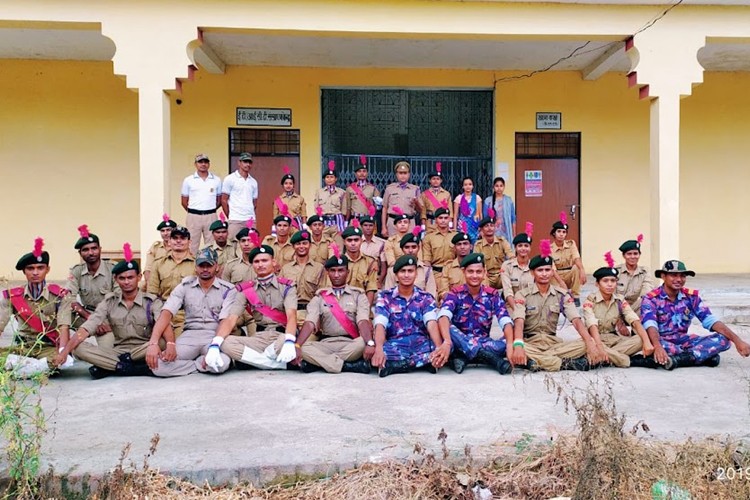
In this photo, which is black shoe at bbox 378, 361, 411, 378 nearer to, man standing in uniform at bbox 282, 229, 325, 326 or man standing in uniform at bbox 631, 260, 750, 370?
man standing in uniform at bbox 282, 229, 325, 326

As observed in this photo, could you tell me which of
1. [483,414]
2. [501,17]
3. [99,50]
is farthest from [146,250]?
[501,17]

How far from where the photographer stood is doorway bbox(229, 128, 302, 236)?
9.07 metres

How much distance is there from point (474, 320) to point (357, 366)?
1.08 meters

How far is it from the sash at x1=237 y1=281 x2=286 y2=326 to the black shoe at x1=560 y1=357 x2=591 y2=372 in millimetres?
2421

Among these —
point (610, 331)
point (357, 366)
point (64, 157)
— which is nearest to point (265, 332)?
point (357, 366)

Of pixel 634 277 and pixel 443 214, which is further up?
pixel 443 214

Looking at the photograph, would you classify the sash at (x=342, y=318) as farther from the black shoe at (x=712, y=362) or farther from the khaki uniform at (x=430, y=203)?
the black shoe at (x=712, y=362)

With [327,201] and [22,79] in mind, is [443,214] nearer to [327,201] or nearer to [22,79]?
[327,201]

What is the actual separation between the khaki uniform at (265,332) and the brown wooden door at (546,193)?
508 cm

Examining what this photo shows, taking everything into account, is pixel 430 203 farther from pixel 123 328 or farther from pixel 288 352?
pixel 123 328

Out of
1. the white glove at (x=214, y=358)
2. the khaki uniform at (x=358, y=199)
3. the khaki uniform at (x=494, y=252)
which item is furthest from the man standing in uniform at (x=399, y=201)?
the white glove at (x=214, y=358)

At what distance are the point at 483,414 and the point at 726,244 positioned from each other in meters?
7.69

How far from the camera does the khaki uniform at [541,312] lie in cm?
514

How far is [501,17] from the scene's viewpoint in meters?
6.69
